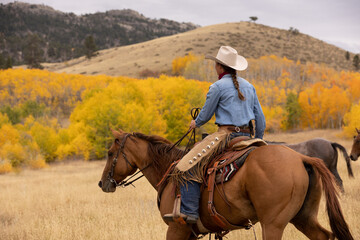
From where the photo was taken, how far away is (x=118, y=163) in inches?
211

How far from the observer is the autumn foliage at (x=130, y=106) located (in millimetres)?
40031

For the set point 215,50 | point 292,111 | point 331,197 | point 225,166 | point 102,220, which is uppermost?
point 225,166

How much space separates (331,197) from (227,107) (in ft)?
5.16

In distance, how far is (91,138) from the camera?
41.6 metres

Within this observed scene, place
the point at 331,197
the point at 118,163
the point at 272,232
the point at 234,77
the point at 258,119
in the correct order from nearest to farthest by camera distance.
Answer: the point at 272,232
the point at 331,197
the point at 234,77
the point at 258,119
the point at 118,163

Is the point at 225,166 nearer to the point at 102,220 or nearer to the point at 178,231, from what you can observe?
the point at 178,231

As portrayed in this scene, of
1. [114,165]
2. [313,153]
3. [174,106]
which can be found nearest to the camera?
[114,165]

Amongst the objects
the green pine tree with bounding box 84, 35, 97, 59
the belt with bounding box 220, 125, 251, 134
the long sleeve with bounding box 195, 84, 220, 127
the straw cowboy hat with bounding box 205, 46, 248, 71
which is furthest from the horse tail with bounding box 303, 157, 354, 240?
the green pine tree with bounding box 84, 35, 97, 59

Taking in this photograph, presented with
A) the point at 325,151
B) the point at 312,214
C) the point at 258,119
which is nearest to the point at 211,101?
the point at 258,119

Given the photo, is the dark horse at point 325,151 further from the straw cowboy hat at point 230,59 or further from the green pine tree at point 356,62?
the green pine tree at point 356,62

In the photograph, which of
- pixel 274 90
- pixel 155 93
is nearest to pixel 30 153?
pixel 155 93

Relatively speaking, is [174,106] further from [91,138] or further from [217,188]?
[217,188]

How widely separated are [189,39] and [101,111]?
104658 mm

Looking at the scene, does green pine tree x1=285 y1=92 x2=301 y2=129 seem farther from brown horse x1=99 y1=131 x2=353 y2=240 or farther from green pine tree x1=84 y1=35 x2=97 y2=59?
green pine tree x1=84 y1=35 x2=97 y2=59
